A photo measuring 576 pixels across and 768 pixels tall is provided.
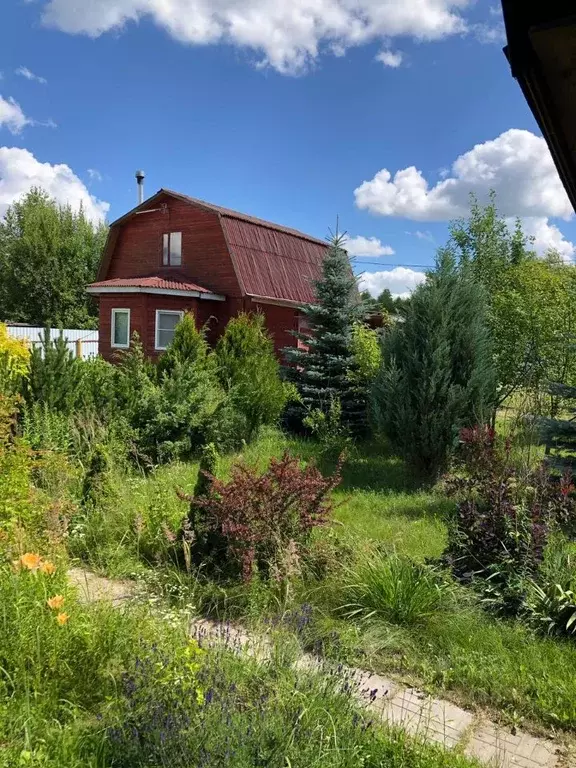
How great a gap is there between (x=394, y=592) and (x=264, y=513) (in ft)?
3.60

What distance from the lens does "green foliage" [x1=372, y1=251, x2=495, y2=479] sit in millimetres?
7664

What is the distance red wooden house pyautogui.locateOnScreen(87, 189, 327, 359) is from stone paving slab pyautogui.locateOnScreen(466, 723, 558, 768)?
15138 millimetres

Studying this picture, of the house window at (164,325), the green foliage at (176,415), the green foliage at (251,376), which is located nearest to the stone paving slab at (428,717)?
the green foliage at (176,415)

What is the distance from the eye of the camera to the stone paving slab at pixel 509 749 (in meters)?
2.50

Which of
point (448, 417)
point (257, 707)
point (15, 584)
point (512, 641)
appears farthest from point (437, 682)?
point (448, 417)

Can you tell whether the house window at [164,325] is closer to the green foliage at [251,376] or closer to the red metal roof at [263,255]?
the red metal roof at [263,255]

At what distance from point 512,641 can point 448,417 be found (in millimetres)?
4427

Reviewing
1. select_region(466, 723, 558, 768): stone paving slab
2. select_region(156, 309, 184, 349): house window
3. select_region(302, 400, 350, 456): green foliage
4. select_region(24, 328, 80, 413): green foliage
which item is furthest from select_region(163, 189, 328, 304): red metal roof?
select_region(466, 723, 558, 768): stone paving slab

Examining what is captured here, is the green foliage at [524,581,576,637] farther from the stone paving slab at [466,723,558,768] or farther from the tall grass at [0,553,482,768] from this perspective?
the tall grass at [0,553,482,768]

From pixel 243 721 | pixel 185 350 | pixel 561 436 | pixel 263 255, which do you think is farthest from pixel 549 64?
pixel 263 255

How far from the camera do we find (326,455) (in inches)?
370

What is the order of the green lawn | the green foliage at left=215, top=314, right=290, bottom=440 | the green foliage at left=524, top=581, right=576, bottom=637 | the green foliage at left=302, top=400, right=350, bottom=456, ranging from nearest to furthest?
the green lawn → the green foliage at left=524, top=581, right=576, bottom=637 → the green foliage at left=302, top=400, right=350, bottom=456 → the green foliage at left=215, top=314, right=290, bottom=440

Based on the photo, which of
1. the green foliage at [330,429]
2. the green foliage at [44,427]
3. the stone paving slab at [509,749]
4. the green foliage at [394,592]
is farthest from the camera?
the green foliage at [330,429]

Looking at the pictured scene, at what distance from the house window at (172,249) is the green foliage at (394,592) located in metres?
17.4
